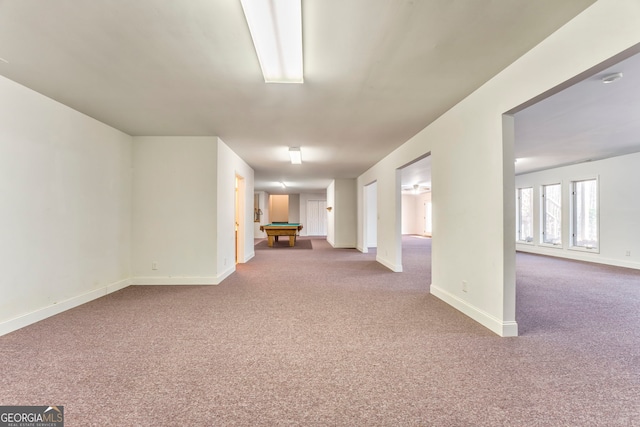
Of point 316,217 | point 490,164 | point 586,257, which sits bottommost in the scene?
point 586,257

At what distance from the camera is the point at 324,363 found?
7.04 ft

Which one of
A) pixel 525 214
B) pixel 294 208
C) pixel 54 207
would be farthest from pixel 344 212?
pixel 54 207

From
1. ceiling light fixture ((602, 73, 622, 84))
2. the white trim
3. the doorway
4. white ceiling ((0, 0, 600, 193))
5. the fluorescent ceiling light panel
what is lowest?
the white trim

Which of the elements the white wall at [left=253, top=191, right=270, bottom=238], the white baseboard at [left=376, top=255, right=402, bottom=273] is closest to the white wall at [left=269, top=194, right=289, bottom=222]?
the white wall at [left=253, top=191, right=270, bottom=238]

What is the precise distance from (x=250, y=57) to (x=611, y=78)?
347 cm

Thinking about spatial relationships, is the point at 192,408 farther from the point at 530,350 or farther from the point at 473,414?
the point at 530,350

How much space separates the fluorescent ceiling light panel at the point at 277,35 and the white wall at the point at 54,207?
2620 millimetres

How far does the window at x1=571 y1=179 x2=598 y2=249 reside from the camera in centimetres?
725

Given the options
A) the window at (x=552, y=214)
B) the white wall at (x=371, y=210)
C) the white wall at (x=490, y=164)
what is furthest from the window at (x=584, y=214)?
the white wall at (x=490, y=164)

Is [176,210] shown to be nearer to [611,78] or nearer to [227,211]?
[227,211]

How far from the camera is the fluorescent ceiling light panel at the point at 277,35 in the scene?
1722mm

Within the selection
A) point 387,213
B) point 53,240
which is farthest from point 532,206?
point 53,240

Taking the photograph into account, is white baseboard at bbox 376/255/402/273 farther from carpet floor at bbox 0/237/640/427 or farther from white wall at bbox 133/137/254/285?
white wall at bbox 133/137/254/285

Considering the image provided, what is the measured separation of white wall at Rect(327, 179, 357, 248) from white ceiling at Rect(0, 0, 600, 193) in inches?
237
